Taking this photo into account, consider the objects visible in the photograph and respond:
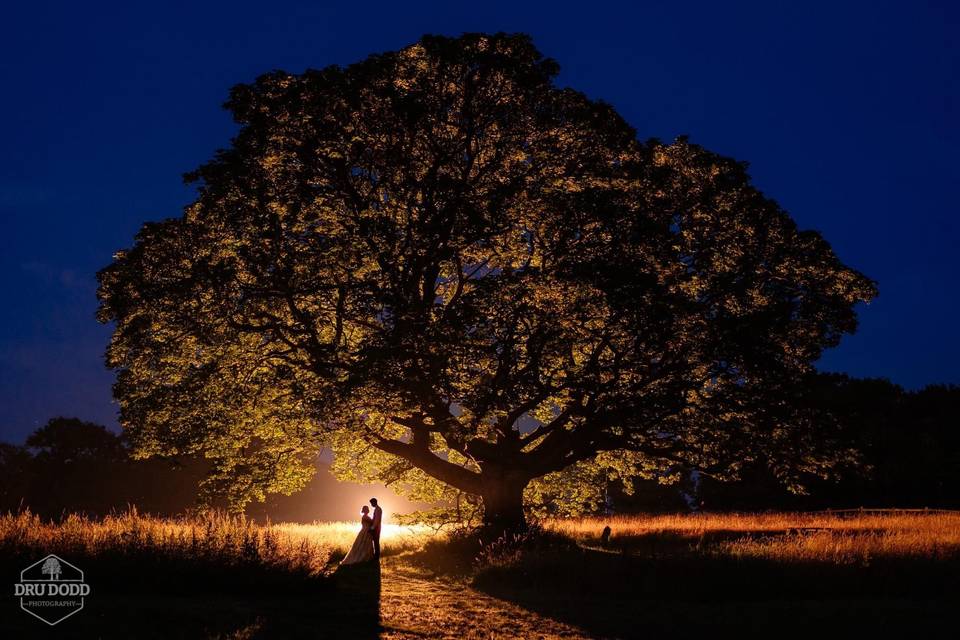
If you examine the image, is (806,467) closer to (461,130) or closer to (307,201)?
(461,130)

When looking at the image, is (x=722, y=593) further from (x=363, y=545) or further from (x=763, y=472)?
(x=763, y=472)

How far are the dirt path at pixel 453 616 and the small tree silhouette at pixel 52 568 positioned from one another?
19.2 feet

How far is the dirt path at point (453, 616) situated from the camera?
11188 millimetres

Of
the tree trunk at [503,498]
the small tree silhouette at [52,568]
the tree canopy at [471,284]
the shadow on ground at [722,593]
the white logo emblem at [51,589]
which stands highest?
the tree canopy at [471,284]

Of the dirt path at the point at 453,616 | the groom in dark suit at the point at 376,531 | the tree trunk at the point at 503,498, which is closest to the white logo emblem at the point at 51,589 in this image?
the dirt path at the point at 453,616

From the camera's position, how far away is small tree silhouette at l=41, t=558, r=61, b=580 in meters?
12.6

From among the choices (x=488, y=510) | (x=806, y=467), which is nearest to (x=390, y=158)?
(x=488, y=510)

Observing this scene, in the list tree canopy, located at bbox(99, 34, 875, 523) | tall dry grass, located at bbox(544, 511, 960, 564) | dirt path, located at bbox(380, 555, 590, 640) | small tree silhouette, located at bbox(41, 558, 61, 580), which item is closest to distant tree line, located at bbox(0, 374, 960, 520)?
tall dry grass, located at bbox(544, 511, 960, 564)

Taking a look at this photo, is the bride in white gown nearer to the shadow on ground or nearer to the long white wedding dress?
Answer: the long white wedding dress

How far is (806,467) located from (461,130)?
15.9 metres

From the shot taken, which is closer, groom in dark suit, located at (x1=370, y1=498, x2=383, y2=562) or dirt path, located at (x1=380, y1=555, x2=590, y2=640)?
dirt path, located at (x1=380, y1=555, x2=590, y2=640)

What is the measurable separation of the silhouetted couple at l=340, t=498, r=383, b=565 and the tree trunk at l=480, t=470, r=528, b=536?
162 inches

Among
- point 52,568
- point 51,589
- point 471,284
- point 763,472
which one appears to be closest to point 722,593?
point 471,284

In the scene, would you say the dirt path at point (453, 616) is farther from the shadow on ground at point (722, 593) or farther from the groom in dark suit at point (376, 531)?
the groom in dark suit at point (376, 531)
